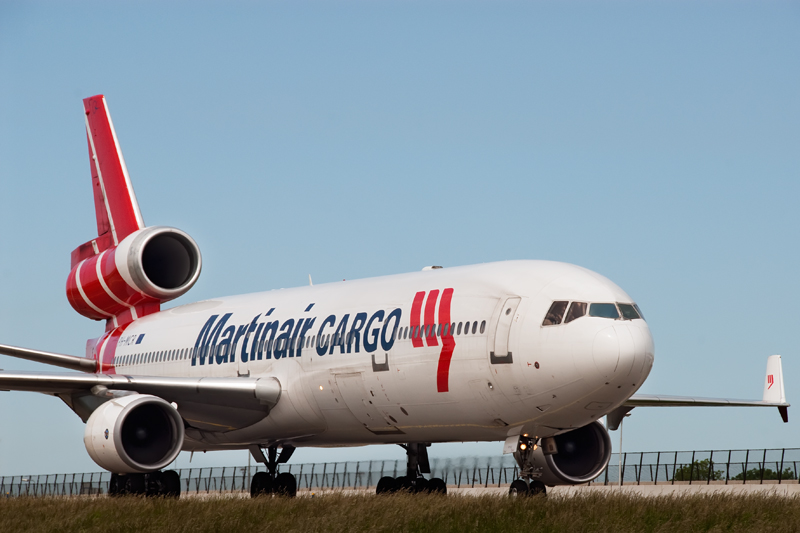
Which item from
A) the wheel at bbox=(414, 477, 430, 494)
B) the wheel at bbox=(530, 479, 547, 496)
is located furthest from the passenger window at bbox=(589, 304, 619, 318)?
the wheel at bbox=(414, 477, 430, 494)

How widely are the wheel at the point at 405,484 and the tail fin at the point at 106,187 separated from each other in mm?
11406

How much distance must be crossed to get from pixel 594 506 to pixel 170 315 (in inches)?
553

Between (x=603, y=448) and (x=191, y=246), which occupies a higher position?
(x=191, y=246)

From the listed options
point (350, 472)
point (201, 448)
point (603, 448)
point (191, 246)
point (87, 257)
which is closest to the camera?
point (603, 448)

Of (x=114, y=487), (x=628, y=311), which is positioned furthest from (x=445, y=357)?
(x=114, y=487)

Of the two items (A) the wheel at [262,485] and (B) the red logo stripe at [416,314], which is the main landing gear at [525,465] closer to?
(B) the red logo stripe at [416,314]

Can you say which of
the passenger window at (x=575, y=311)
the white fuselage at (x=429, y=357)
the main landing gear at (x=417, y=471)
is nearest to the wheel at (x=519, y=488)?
the white fuselage at (x=429, y=357)

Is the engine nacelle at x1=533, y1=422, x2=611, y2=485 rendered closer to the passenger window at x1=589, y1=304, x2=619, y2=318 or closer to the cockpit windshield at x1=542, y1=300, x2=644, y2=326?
the cockpit windshield at x1=542, y1=300, x2=644, y2=326

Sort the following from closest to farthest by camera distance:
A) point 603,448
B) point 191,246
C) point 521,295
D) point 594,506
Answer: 1. point 594,506
2. point 521,295
3. point 603,448
4. point 191,246

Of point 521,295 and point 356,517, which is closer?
point 356,517

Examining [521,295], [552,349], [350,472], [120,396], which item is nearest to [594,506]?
[552,349]

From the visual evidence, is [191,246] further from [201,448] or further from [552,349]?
[552,349]

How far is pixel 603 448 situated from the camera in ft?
63.2

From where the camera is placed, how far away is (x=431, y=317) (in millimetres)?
18172
